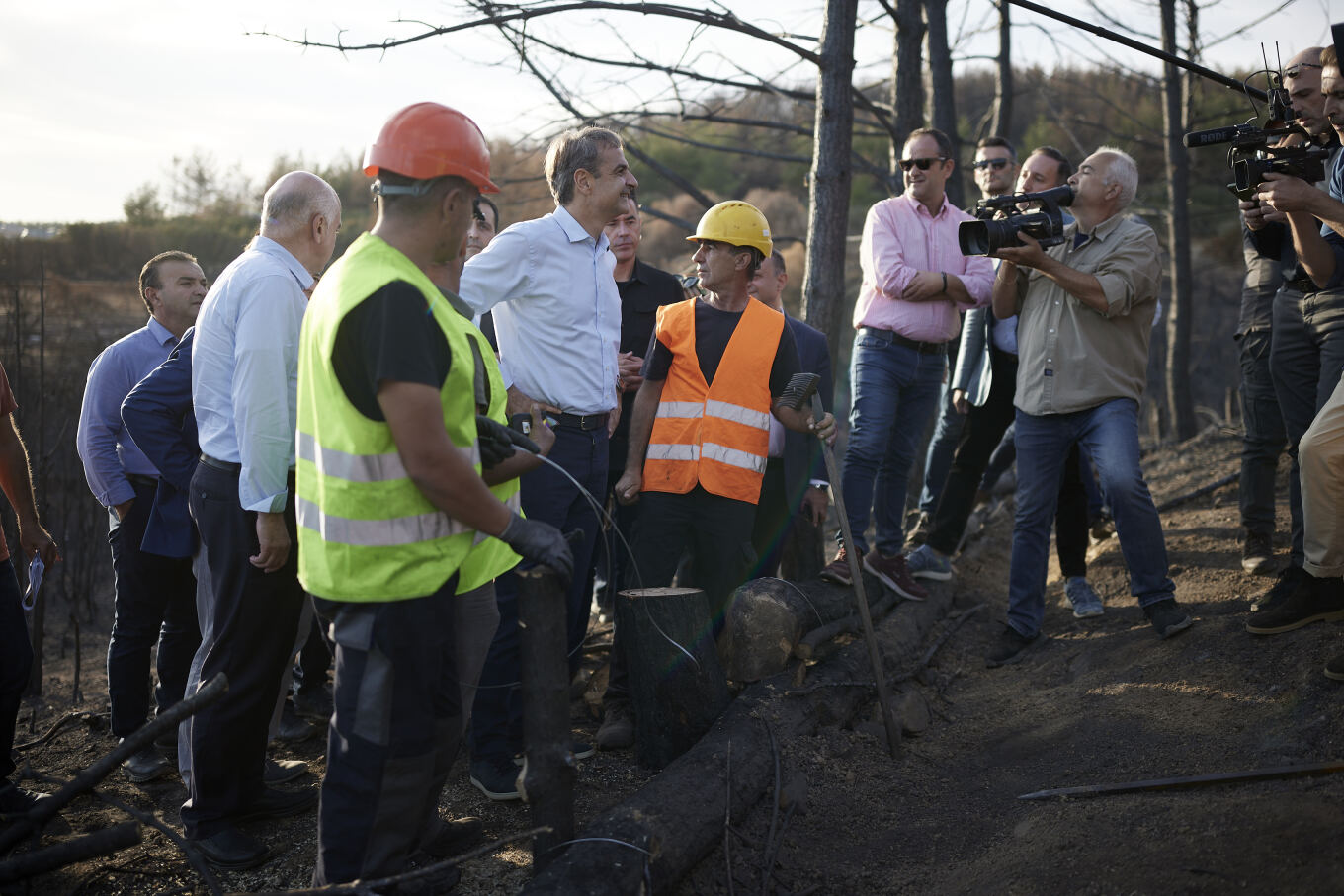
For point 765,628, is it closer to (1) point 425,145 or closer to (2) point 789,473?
(2) point 789,473

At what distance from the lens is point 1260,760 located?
136 inches

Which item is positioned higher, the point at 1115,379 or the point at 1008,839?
the point at 1115,379

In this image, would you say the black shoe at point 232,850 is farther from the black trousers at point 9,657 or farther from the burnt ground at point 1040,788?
the black trousers at point 9,657

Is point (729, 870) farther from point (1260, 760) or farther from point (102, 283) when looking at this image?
point (102, 283)

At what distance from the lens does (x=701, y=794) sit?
326cm

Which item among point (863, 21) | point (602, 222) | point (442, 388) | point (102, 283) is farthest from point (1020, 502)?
point (102, 283)

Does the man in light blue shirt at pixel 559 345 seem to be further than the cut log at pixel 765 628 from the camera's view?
No

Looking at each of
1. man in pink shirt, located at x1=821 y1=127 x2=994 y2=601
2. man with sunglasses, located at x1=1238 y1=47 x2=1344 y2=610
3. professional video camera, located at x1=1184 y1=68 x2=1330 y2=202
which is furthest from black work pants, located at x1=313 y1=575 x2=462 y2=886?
man with sunglasses, located at x1=1238 y1=47 x2=1344 y2=610

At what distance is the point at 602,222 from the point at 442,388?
1705mm

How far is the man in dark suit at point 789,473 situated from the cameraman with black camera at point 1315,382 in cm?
209

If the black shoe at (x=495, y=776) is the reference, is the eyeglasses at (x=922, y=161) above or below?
above

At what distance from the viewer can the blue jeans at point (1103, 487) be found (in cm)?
468

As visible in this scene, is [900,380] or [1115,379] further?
[900,380]

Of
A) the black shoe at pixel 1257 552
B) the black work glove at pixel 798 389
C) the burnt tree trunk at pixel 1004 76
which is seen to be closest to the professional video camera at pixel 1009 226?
the black work glove at pixel 798 389
